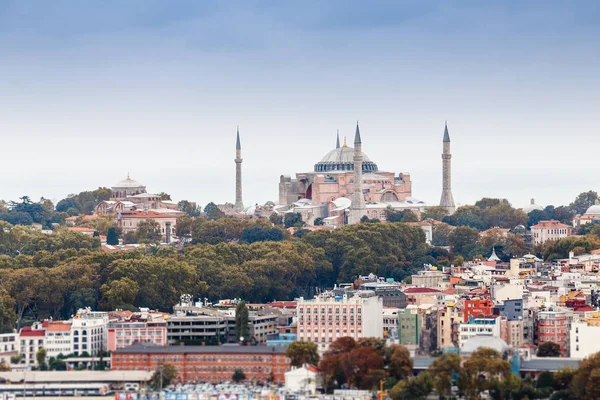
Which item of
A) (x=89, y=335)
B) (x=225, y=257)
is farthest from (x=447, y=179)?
(x=89, y=335)

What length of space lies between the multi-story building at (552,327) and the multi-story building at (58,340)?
1515 centimetres

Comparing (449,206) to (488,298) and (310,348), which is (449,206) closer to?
(488,298)

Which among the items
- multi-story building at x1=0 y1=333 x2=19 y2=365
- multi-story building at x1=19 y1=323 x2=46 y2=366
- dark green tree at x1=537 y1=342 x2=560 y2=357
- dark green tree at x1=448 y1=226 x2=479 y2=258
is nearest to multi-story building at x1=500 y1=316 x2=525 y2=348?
dark green tree at x1=537 y1=342 x2=560 y2=357

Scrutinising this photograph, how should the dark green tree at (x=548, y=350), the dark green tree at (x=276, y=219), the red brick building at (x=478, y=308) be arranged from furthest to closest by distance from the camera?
the dark green tree at (x=276, y=219), the red brick building at (x=478, y=308), the dark green tree at (x=548, y=350)

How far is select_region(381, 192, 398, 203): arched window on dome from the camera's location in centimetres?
13802

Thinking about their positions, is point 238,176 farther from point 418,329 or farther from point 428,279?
point 418,329

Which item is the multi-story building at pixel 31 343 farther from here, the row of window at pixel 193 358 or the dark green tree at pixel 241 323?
the dark green tree at pixel 241 323

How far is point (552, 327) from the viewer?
71.6 m

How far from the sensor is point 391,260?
10000 cm

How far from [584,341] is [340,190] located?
6916 centimetres

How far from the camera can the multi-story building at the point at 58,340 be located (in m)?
69.5

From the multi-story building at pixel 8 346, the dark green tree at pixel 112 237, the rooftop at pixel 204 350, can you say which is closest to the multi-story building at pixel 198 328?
the rooftop at pixel 204 350

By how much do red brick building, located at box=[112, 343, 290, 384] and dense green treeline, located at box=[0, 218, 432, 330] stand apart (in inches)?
399

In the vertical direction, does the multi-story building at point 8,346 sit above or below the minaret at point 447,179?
below
